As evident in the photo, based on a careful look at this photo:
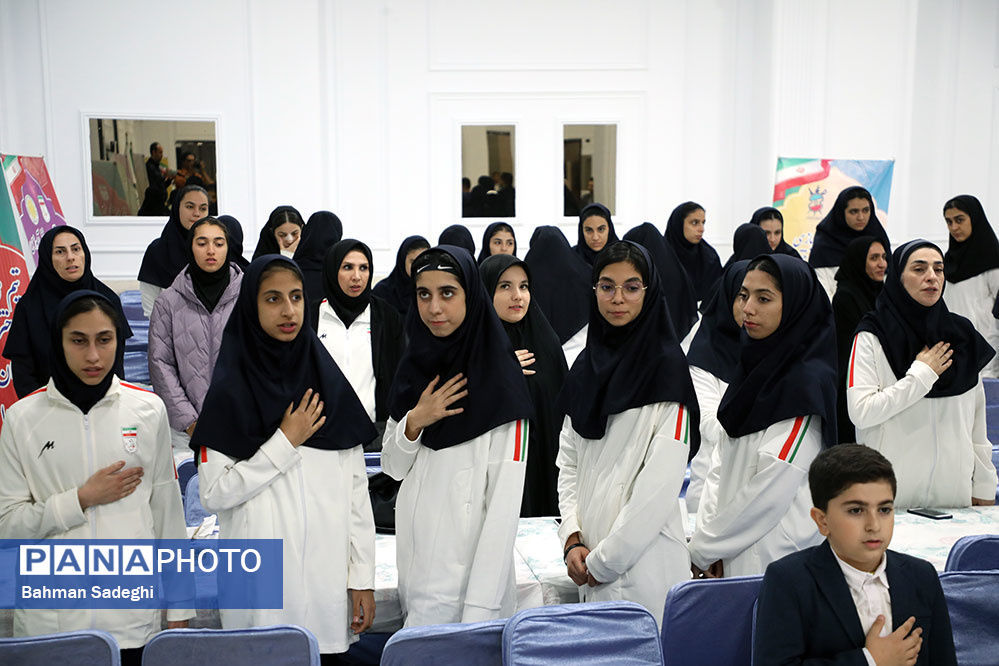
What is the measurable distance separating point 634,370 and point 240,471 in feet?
3.46

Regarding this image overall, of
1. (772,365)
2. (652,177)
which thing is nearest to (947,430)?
(772,365)

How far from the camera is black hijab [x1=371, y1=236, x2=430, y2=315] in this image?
537 cm

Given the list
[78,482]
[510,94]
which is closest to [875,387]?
[78,482]

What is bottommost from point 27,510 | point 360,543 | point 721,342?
point 360,543

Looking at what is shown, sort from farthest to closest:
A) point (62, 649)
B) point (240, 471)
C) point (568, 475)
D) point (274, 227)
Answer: point (274, 227), point (568, 475), point (240, 471), point (62, 649)

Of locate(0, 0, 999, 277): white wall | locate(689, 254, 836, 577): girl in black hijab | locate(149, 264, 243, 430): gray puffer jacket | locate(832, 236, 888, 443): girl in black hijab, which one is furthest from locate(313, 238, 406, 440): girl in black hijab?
locate(0, 0, 999, 277): white wall

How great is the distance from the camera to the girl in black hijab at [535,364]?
3699 millimetres

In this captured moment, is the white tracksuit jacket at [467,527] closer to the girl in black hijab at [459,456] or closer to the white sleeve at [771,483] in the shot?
the girl in black hijab at [459,456]

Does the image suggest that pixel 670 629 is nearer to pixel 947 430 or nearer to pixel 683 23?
pixel 947 430

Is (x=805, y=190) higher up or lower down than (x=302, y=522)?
higher up

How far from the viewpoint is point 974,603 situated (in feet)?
7.24

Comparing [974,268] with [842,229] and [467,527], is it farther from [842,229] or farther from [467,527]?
[467,527]

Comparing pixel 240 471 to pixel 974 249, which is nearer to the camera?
pixel 240 471

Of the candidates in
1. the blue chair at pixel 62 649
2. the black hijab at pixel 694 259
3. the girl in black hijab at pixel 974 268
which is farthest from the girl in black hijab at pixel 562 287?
the blue chair at pixel 62 649
